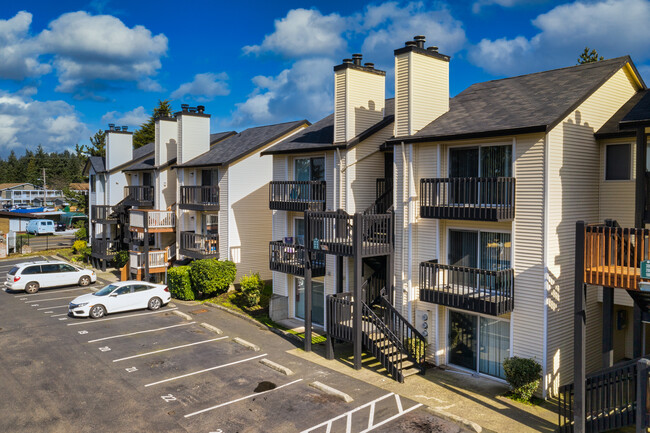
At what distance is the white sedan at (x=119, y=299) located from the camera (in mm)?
22969

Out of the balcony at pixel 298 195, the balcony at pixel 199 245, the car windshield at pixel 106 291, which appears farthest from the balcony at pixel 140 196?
the balcony at pixel 298 195

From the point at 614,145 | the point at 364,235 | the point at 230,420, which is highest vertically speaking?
the point at 614,145

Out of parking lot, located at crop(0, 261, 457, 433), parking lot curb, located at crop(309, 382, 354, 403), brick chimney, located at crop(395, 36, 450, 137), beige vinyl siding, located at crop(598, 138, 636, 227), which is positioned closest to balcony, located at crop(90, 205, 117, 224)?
parking lot, located at crop(0, 261, 457, 433)

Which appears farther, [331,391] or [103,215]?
[103,215]

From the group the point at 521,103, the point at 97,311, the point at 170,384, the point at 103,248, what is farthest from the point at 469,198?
the point at 103,248

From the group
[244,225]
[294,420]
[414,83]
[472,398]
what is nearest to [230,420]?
[294,420]

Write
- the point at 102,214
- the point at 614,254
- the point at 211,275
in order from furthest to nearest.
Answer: the point at 102,214 < the point at 211,275 < the point at 614,254

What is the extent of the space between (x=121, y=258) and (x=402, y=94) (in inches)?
971

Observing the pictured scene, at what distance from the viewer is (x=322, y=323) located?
22.3 meters

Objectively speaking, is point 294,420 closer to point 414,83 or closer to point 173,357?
point 173,357

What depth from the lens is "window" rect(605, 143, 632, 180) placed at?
1557 cm

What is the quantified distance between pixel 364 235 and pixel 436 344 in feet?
14.6

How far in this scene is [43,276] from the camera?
28.9 meters

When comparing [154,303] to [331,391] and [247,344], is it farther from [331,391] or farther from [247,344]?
[331,391]
